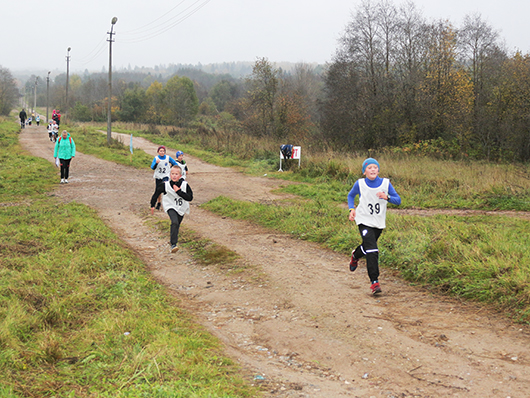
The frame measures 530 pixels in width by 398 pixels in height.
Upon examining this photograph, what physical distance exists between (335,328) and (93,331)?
8.79 feet

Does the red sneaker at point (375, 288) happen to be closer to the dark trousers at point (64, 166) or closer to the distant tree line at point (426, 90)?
the dark trousers at point (64, 166)

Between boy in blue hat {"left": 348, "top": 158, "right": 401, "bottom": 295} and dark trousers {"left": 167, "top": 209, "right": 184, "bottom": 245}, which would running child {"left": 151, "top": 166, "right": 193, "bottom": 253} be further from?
boy in blue hat {"left": 348, "top": 158, "right": 401, "bottom": 295}

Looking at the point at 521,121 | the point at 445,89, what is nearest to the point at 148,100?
the point at 445,89

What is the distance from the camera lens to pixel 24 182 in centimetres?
1620

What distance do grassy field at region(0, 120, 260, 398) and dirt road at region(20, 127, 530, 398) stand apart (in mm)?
460

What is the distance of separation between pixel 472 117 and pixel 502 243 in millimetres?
27840

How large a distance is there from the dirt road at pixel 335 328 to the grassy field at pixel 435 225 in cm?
37

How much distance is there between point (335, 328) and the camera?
5.16 meters

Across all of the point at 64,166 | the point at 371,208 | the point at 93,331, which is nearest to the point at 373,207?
the point at 371,208

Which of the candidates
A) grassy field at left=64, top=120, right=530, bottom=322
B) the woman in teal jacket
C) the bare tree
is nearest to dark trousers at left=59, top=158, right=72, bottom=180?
the woman in teal jacket

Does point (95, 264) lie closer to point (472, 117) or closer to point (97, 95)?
point (472, 117)

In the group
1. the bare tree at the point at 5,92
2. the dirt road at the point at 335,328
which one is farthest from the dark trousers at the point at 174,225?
the bare tree at the point at 5,92

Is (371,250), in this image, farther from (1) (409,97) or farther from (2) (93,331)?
(1) (409,97)

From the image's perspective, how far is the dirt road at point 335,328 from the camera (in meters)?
3.90
